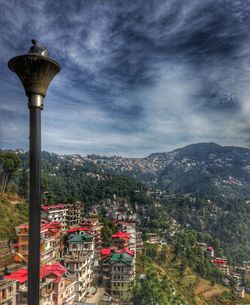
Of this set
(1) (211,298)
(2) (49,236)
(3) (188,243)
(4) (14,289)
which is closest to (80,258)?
(2) (49,236)

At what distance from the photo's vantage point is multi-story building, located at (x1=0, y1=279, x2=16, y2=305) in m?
5.99

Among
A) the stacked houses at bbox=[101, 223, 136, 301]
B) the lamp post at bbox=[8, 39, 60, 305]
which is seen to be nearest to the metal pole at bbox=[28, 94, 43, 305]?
the lamp post at bbox=[8, 39, 60, 305]

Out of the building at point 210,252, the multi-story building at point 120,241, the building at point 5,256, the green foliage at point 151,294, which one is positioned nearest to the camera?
the building at point 5,256

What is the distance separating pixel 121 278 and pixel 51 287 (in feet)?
14.0

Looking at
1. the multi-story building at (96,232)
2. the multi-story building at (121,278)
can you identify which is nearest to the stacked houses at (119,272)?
the multi-story building at (121,278)

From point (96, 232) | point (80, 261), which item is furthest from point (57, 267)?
point (96, 232)

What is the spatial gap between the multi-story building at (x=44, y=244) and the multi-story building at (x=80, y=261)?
1.52 ft

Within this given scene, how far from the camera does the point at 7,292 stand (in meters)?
6.09

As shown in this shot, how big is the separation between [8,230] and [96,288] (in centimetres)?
389

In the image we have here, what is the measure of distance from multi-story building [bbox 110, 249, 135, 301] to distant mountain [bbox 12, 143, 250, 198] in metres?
36.7

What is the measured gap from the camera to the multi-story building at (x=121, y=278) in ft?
35.6

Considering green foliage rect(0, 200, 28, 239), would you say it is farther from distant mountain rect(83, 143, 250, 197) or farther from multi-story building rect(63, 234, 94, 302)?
distant mountain rect(83, 143, 250, 197)

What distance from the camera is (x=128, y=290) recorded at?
10703mm

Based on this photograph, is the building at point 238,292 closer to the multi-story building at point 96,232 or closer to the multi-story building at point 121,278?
the multi-story building at point 96,232
